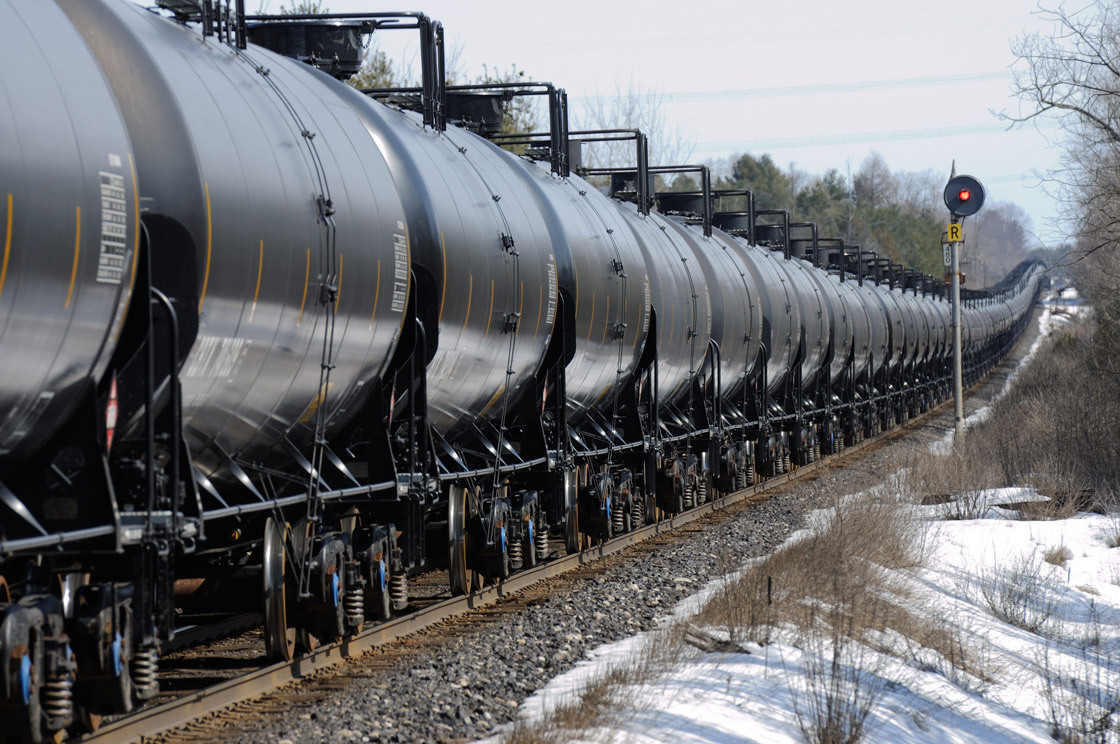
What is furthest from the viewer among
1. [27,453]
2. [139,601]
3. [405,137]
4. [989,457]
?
[989,457]

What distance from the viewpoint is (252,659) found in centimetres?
917

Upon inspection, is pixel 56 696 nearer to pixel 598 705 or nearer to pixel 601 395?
pixel 598 705

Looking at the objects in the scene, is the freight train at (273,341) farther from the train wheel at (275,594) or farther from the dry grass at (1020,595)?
the dry grass at (1020,595)

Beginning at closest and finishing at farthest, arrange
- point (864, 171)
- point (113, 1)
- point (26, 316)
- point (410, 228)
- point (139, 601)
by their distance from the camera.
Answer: point (26, 316) < point (139, 601) < point (113, 1) < point (410, 228) < point (864, 171)

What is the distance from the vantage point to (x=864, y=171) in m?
174

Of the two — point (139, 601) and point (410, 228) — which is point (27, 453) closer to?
point (139, 601)

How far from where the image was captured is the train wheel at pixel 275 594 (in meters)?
8.49

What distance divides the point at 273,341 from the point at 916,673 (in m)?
5.34

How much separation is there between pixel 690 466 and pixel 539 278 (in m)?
7.51

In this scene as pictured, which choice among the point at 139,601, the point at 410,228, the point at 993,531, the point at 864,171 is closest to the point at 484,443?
the point at 410,228

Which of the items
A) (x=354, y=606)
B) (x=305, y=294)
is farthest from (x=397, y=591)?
(x=305, y=294)

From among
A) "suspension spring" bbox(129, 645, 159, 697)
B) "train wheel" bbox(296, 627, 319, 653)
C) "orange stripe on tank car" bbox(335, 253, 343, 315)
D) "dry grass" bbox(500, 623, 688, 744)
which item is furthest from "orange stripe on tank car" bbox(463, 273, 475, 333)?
"suspension spring" bbox(129, 645, 159, 697)

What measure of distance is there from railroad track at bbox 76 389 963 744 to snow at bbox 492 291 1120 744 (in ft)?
5.55

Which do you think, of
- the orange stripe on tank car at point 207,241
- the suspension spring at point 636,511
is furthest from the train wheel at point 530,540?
the orange stripe on tank car at point 207,241
